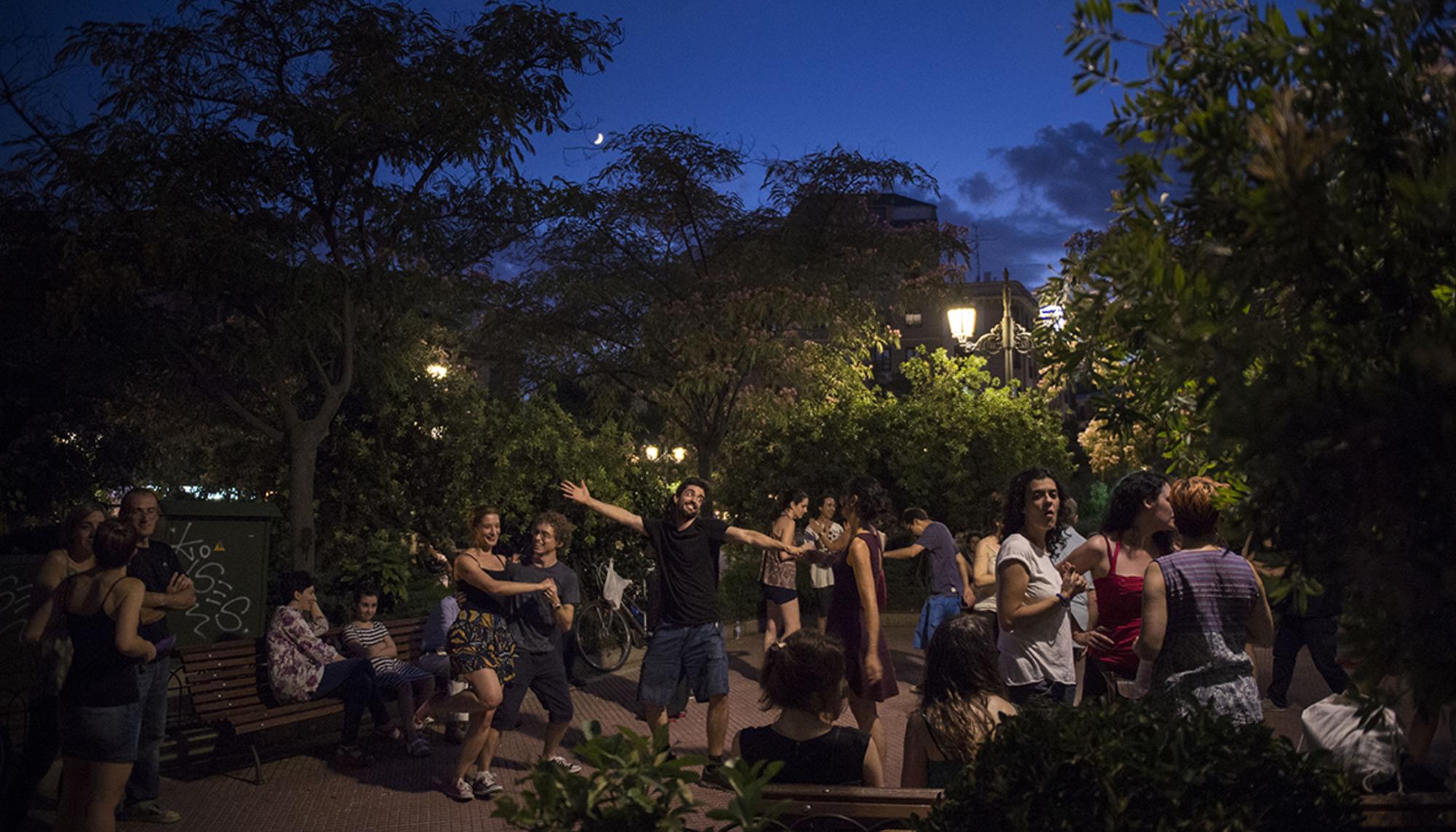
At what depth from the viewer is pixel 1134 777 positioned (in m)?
2.58

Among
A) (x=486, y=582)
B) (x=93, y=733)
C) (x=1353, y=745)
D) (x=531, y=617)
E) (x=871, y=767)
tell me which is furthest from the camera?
→ (x=531, y=617)

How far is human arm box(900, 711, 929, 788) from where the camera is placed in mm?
4137

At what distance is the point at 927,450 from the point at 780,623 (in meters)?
7.49

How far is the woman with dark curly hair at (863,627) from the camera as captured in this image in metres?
6.54

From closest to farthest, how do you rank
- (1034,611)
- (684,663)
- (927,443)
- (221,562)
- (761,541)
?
1. (1034,611)
2. (761,541)
3. (684,663)
4. (221,562)
5. (927,443)

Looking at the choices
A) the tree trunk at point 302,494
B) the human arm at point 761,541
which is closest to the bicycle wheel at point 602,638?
the tree trunk at point 302,494

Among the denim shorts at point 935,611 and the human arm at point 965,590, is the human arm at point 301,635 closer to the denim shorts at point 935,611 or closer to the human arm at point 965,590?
the denim shorts at point 935,611

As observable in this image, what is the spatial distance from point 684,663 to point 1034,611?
9.14ft

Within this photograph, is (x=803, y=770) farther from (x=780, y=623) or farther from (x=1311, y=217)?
(x=780, y=623)

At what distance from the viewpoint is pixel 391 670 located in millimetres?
8469

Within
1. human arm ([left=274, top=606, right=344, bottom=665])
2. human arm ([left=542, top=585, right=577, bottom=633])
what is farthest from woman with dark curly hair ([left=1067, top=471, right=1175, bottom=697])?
human arm ([left=274, top=606, right=344, bottom=665])

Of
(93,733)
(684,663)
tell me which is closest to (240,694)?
(93,733)

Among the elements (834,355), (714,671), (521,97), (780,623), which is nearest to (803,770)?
(714,671)

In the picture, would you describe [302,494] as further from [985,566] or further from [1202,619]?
[1202,619]
